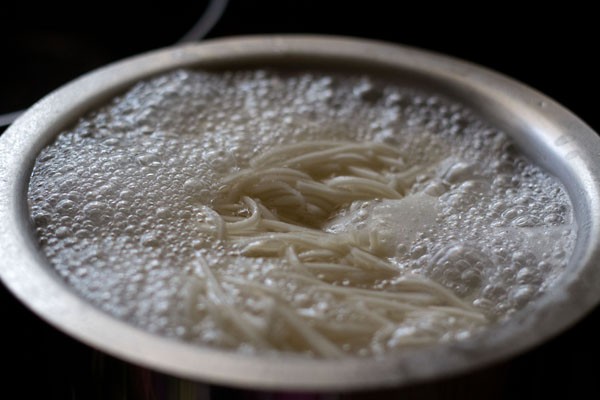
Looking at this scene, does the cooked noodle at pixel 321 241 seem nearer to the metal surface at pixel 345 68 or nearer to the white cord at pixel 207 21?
the metal surface at pixel 345 68

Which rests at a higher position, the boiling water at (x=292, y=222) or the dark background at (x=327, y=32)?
the dark background at (x=327, y=32)

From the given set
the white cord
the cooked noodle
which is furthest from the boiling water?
the white cord

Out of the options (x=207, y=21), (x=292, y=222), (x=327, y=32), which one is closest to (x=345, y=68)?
(x=292, y=222)

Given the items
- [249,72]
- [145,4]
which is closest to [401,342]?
[249,72]

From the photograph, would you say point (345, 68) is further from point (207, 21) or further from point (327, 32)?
point (327, 32)

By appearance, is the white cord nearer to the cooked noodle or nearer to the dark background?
the dark background

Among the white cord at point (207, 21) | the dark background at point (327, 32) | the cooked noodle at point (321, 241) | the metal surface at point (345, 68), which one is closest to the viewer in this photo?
the metal surface at point (345, 68)

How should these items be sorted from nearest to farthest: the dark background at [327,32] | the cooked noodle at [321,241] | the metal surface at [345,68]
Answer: the metal surface at [345,68]
the cooked noodle at [321,241]
the dark background at [327,32]

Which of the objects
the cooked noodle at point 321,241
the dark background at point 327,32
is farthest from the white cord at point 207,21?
the cooked noodle at point 321,241
